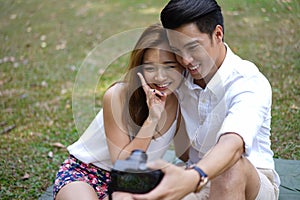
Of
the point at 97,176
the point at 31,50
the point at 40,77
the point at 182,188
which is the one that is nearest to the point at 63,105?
the point at 40,77

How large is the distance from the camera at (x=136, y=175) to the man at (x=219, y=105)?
227 millimetres

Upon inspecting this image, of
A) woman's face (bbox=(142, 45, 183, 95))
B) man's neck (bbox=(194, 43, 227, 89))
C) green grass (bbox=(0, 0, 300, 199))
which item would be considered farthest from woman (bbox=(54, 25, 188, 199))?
green grass (bbox=(0, 0, 300, 199))

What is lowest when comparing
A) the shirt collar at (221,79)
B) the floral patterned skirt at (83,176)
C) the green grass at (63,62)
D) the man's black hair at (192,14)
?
the green grass at (63,62)

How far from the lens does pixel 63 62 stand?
20.0 feet

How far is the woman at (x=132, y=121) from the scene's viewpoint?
2.41 meters

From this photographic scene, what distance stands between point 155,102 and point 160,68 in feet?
0.54

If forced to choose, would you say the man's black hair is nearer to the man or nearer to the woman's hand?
the man

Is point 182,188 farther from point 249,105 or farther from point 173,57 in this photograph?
point 173,57

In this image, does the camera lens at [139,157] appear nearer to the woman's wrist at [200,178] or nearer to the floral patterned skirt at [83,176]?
the woman's wrist at [200,178]

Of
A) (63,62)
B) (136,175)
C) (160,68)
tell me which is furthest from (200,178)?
(63,62)

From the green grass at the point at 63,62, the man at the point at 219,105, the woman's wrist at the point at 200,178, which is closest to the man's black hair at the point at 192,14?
the man at the point at 219,105

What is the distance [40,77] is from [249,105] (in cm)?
391

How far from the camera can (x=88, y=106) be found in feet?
13.4

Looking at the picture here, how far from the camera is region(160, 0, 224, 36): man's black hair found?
7.66 ft
